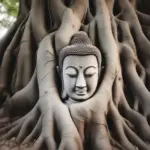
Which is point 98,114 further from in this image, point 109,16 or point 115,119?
point 109,16

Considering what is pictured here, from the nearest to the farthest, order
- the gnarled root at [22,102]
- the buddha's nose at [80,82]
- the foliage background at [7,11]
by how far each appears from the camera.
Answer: the buddha's nose at [80,82], the gnarled root at [22,102], the foliage background at [7,11]

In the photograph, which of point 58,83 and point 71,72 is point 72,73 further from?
point 58,83

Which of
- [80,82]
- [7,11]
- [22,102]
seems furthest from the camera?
[7,11]

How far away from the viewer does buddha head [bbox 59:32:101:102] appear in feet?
13.0

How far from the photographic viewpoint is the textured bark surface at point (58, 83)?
378 cm

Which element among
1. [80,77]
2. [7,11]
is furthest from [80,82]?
[7,11]

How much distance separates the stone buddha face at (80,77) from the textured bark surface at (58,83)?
0.10 m

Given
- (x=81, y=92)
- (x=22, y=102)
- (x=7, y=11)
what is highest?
(x=7, y=11)

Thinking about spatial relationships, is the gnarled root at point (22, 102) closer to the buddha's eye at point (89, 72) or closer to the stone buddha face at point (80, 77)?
the stone buddha face at point (80, 77)

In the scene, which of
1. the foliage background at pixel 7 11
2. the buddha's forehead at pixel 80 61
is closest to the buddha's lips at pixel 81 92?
the buddha's forehead at pixel 80 61

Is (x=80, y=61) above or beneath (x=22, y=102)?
above

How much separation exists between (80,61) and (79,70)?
0.29ft

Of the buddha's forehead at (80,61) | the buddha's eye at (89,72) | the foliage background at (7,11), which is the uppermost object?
the foliage background at (7,11)

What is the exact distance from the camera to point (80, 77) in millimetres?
3959
